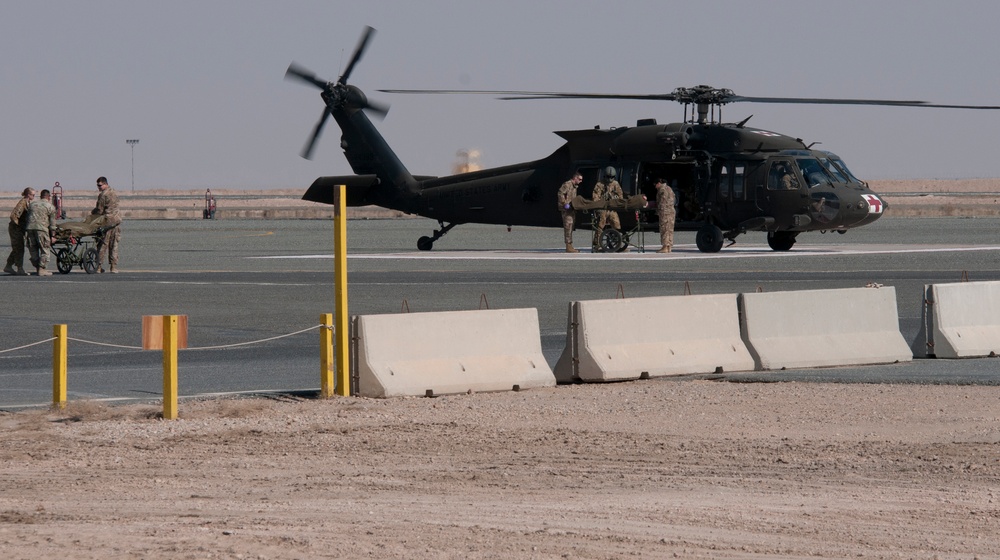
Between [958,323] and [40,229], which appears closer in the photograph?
[958,323]

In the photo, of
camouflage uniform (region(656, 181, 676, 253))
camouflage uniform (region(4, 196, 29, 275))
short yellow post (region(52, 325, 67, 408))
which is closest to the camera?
short yellow post (region(52, 325, 67, 408))

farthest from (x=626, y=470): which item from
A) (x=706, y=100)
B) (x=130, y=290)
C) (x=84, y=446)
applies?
(x=706, y=100)

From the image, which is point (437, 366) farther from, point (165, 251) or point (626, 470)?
point (165, 251)

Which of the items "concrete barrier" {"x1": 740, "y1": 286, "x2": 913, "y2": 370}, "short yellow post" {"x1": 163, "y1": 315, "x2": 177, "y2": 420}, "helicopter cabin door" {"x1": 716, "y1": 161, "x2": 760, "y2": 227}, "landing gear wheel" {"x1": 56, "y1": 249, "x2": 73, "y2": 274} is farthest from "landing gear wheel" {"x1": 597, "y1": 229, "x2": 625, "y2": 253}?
"short yellow post" {"x1": 163, "y1": 315, "x2": 177, "y2": 420}

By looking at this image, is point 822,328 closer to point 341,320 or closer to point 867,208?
point 341,320

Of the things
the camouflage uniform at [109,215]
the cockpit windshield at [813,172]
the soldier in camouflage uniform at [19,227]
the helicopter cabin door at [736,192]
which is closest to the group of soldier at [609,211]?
the helicopter cabin door at [736,192]

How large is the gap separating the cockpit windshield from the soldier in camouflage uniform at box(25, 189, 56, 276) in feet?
51.3

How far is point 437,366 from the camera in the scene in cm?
1302

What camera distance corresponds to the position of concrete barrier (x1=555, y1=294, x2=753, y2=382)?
541 inches

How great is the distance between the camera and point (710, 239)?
3409cm

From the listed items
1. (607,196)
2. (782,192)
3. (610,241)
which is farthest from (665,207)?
(782,192)

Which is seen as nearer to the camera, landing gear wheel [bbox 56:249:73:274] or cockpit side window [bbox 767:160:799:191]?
landing gear wheel [bbox 56:249:73:274]

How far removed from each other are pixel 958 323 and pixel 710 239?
60.6ft

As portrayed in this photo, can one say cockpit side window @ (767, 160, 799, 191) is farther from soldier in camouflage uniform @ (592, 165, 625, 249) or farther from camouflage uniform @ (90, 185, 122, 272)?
camouflage uniform @ (90, 185, 122, 272)
